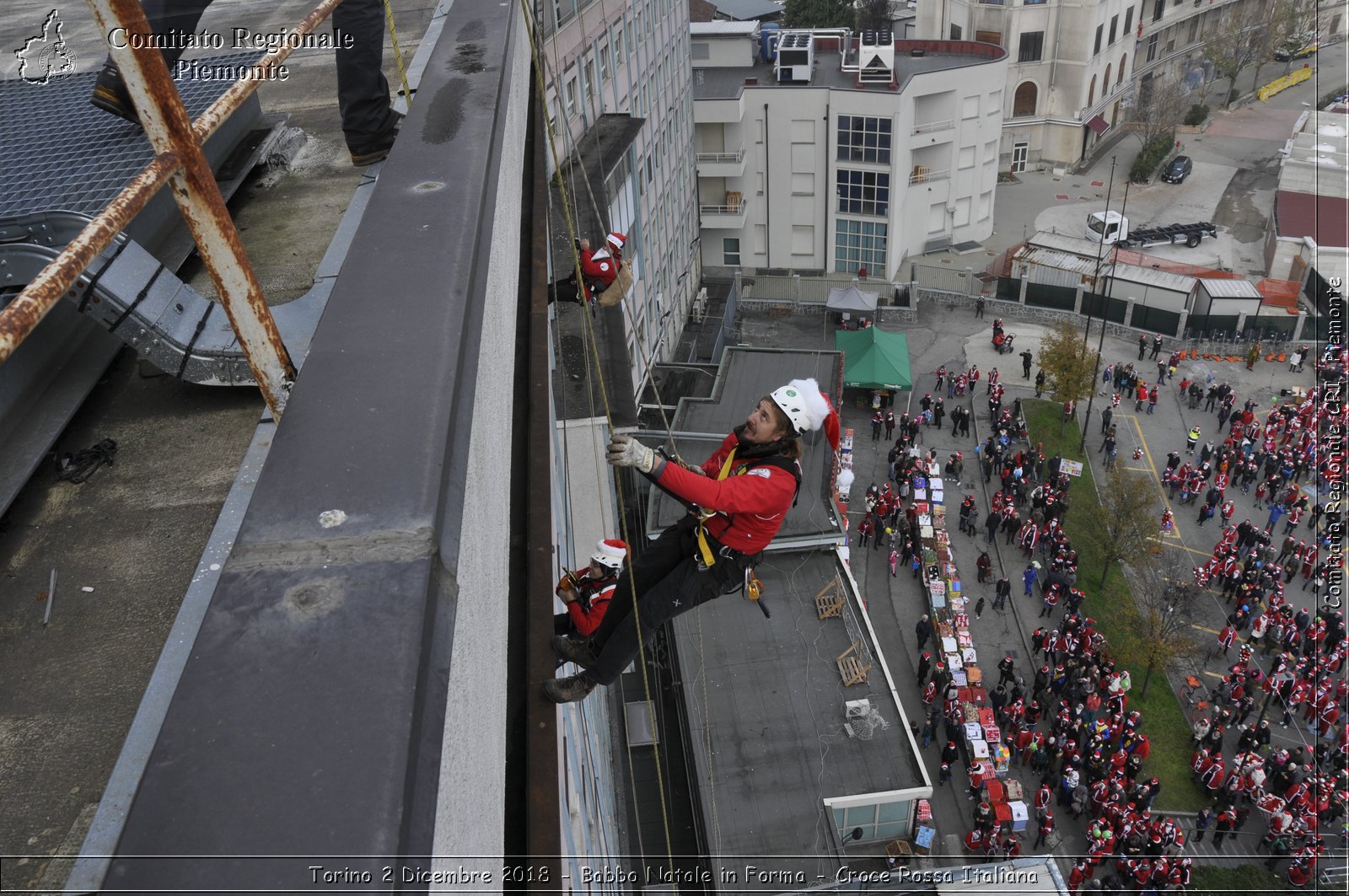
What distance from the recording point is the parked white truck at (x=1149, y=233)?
132 ft

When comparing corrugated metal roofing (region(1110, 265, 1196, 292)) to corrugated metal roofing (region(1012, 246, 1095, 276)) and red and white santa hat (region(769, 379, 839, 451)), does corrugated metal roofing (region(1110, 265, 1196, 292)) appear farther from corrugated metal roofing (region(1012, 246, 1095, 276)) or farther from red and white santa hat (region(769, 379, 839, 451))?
red and white santa hat (region(769, 379, 839, 451))

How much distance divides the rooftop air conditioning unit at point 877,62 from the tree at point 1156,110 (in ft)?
70.7

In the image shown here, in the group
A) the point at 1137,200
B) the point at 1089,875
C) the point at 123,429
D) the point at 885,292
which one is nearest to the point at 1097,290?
the point at 885,292

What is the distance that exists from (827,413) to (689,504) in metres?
0.96

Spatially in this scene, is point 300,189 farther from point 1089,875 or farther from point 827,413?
point 1089,875

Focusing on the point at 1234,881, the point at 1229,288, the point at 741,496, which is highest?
the point at 741,496

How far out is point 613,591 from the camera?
5.80 meters

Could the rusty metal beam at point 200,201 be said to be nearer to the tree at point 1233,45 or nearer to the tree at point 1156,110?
the tree at point 1156,110

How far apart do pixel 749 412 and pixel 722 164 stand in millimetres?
16145

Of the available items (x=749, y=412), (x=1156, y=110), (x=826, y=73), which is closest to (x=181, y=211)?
(x=749, y=412)

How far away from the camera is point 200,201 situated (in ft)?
10.1

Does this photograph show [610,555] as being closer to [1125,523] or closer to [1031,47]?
[1125,523]

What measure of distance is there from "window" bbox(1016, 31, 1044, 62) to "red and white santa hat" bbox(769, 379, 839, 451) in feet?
157

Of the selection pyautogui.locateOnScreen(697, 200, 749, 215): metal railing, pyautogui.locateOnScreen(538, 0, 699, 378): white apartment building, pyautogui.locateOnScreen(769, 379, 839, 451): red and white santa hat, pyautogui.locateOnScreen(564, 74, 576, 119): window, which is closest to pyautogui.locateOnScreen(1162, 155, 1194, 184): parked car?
pyautogui.locateOnScreen(697, 200, 749, 215): metal railing
